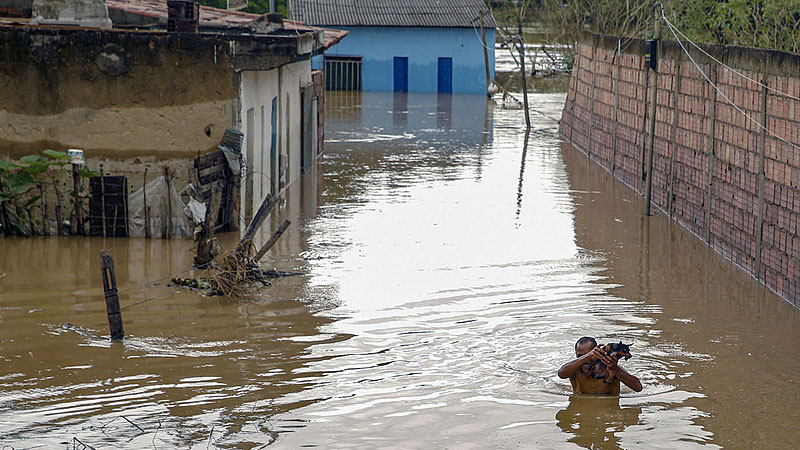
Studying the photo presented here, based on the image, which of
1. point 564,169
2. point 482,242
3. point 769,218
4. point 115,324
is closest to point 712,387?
point 769,218

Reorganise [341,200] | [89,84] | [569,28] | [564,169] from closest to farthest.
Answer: [89,84]
[341,200]
[564,169]
[569,28]

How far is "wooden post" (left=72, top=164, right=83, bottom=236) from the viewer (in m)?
13.4

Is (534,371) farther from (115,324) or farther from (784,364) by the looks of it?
(115,324)

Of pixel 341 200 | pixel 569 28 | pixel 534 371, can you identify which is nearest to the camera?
pixel 534 371

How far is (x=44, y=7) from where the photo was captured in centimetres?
1416

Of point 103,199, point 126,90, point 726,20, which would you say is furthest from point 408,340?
point 726,20

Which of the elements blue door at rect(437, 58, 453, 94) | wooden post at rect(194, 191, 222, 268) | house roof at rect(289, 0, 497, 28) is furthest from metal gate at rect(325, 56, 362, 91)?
wooden post at rect(194, 191, 222, 268)

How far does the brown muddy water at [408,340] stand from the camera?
283 inches

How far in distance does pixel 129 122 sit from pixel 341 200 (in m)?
4.88

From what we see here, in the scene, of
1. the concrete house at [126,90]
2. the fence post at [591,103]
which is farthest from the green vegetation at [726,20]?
the concrete house at [126,90]

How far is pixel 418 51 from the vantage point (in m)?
44.1

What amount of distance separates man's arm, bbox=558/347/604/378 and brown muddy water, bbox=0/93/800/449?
226mm

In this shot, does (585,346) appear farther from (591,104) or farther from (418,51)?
(418,51)

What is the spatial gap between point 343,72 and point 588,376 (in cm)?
3679
